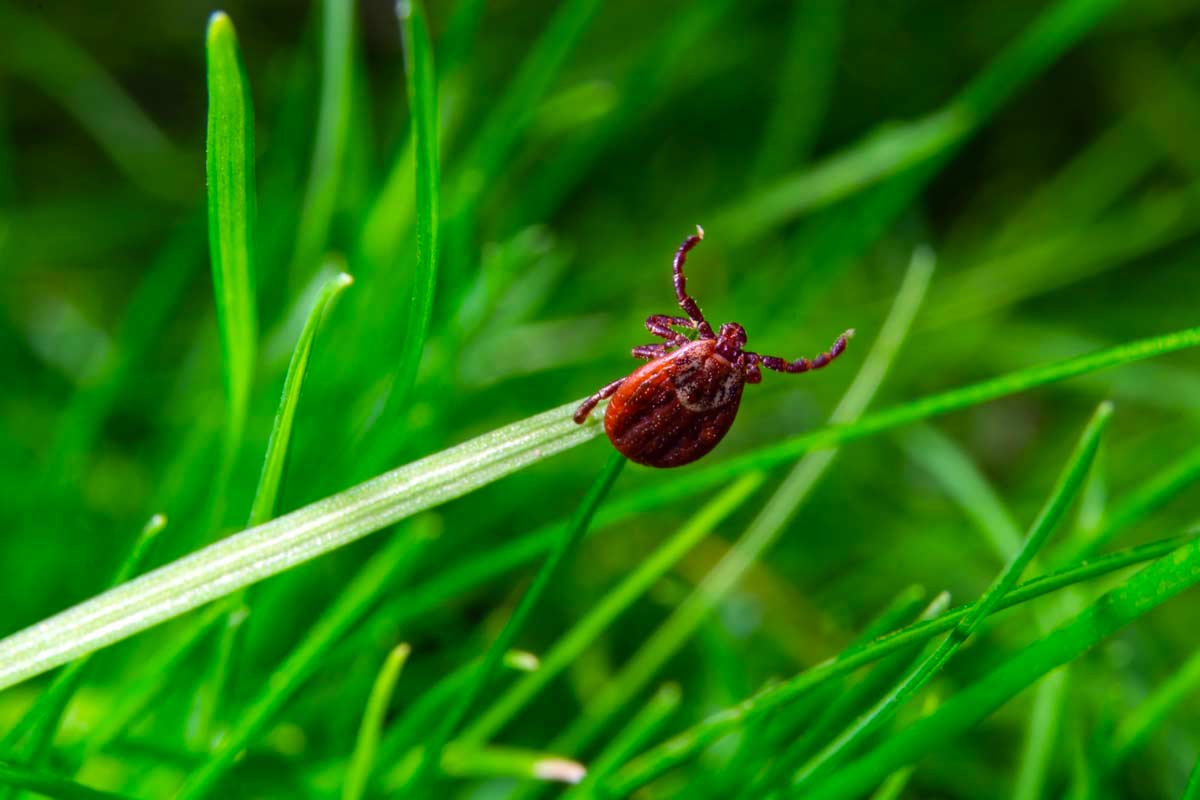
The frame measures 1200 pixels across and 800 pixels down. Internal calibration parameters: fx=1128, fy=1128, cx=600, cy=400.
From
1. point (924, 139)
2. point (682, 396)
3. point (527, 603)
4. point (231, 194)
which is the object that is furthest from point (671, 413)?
point (924, 139)

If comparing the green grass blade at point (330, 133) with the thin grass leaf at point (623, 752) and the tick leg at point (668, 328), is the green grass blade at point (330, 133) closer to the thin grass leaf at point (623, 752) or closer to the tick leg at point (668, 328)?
the tick leg at point (668, 328)

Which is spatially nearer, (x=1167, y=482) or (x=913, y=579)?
(x=1167, y=482)

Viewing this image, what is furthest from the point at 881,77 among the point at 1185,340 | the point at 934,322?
the point at 1185,340

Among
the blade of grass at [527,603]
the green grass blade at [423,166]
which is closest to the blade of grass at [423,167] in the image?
the green grass blade at [423,166]

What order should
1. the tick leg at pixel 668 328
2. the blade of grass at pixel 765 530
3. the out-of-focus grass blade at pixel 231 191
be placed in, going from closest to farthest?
1. the out-of-focus grass blade at pixel 231 191
2. the blade of grass at pixel 765 530
3. the tick leg at pixel 668 328

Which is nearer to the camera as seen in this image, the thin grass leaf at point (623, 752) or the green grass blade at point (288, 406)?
the green grass blade at point (288, 406)

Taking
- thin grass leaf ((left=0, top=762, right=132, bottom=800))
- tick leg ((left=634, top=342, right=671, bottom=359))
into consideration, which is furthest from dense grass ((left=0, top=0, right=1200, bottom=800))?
tick leg ((left=634, top=342, right=671, bottom=359))

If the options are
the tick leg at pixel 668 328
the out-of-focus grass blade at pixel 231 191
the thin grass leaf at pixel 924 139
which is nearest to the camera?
the out-of-focus grass blade at pixel 231 191

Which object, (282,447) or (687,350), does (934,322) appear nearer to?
(687,350)
